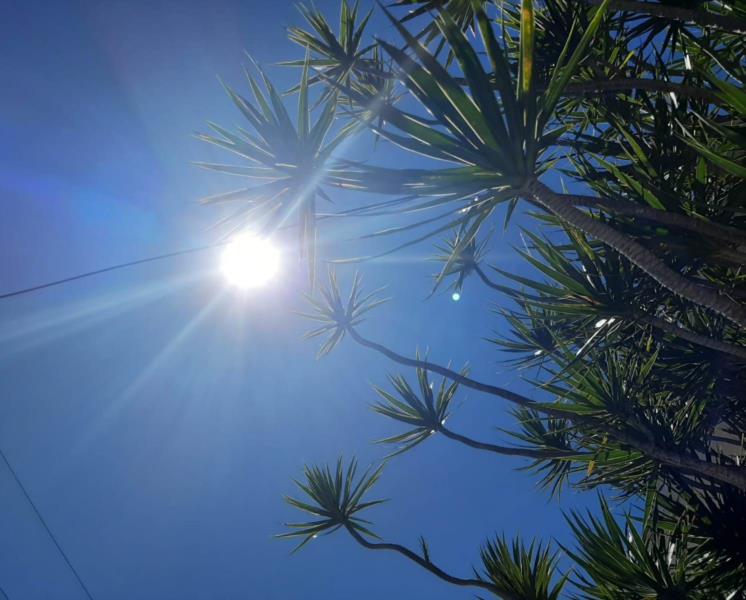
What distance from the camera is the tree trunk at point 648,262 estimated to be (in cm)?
159

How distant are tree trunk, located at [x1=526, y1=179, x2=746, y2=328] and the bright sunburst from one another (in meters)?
1.81

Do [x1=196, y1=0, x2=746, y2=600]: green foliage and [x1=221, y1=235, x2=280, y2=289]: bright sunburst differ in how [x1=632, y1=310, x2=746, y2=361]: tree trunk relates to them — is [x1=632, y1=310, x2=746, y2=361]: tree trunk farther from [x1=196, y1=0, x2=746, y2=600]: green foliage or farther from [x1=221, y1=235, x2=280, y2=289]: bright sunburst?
[x1=221, y1=235, x2=280, y2=289]: bright sunburst

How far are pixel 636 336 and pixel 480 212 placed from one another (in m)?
2.14

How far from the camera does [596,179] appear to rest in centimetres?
277

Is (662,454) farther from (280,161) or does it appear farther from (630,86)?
(280,161)

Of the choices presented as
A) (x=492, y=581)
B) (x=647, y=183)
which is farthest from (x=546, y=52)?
(x=492, y=581)

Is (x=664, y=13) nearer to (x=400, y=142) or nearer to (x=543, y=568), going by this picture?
(x=400, y=142)

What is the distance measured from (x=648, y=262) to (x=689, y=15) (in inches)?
57.8

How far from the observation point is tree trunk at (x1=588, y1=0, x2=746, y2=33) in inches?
82.8

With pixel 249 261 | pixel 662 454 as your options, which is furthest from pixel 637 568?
pixel 249 261

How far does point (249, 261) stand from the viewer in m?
3.74

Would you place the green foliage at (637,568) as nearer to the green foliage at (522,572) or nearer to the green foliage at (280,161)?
the green foliage at (522,572)

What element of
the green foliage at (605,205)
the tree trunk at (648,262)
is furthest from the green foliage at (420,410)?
the tree trunk at (648,262)

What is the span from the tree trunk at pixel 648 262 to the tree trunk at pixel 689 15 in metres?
1.32
